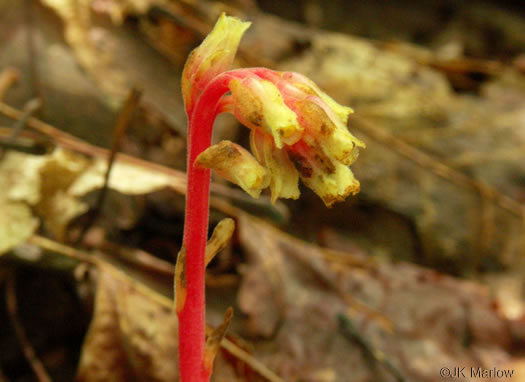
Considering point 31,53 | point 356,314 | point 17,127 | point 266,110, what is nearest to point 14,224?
point 17,127

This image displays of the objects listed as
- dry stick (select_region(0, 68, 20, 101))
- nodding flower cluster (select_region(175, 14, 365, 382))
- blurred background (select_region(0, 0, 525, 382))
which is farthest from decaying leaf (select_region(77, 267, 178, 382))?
dry stick (select_region(0, 68, 20, 101))

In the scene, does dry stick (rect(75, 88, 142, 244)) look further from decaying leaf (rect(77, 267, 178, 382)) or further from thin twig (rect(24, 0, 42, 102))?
thin twig (rect(24, 0, 42, 102))

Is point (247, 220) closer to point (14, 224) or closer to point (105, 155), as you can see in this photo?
point (105, 155)

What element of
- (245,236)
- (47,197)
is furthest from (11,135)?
(245,236)

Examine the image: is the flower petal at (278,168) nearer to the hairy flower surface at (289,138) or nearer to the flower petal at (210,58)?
the hairy flower surface at (289,138)

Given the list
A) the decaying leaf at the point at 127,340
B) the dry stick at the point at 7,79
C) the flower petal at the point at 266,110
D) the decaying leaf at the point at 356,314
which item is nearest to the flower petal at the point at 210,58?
the flower petal at the point at 266,110

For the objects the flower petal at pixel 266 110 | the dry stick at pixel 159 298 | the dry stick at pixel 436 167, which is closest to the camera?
the flower petal at pixel 266 110

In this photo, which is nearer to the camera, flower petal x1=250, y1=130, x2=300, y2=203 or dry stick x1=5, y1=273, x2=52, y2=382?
flower petal x1=250, y1=130, x2=300, y2=203
